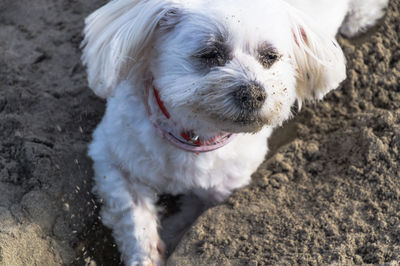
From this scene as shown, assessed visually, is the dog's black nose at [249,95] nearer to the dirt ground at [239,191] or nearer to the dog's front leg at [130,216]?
the dirt ground at [239,191]

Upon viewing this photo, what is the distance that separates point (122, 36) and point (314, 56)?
1078 millimetres

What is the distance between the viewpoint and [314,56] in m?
2.64

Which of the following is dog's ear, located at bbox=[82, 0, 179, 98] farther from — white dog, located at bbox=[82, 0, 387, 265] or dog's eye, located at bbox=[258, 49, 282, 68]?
dog's eye, located at bbox=[258, 49, 282, 68]

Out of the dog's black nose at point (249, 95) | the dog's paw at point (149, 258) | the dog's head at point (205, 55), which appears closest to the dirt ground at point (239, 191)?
the dog's paw at point (149, 258)

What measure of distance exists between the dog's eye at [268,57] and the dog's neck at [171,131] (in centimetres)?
53

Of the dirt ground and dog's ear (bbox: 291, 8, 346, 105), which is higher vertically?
dog's ear (bbox: 291, 8, 346, 105)

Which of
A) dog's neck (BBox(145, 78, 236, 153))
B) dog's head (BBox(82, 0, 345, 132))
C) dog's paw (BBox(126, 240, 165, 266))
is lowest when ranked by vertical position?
dog's paw (BBox(126, 240, 165, 266))

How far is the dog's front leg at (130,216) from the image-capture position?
2848mm

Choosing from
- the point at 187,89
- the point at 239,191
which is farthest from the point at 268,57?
the point at 239,191

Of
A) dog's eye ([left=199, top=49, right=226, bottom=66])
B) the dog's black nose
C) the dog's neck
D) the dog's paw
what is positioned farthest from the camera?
the dog's paw

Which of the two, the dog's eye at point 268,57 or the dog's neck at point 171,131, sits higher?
the dog's eye at point 268,57

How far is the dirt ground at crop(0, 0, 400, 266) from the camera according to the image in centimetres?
266

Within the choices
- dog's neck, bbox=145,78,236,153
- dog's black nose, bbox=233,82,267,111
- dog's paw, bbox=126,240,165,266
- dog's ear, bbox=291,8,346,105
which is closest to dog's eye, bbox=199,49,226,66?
dog's black nose, bbox=233,82,267,111

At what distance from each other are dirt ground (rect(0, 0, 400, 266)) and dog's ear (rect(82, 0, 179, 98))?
910 millimetres
